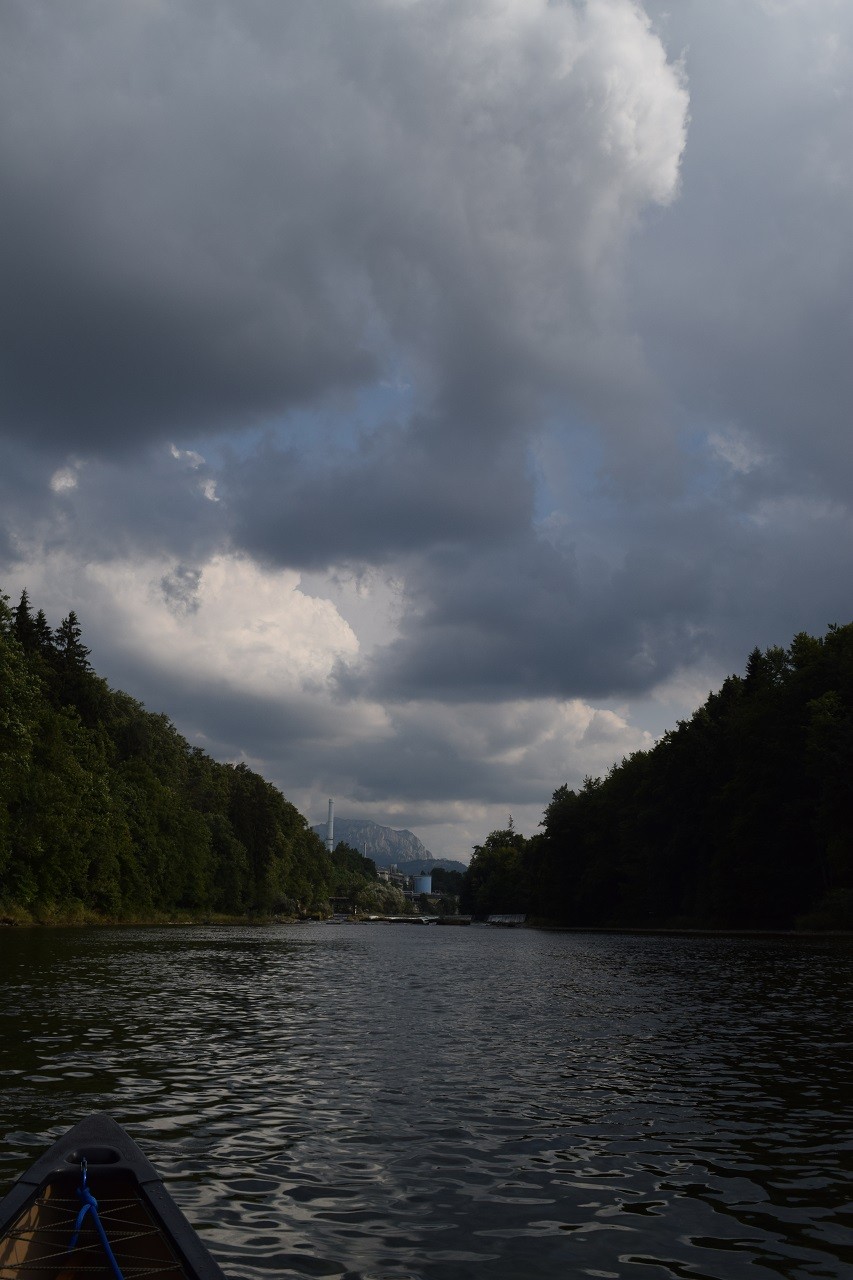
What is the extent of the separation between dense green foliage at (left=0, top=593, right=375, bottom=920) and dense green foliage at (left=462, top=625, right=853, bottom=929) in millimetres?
56152

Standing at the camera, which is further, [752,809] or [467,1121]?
[752,809]

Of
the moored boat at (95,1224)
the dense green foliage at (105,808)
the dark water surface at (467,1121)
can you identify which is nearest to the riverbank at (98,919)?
the dense green foliage at (105,808)

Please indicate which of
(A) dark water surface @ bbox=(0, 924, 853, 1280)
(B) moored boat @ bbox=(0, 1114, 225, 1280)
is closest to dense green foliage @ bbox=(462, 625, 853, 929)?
(A) dark water surface @ bbox=(0, 924, 853, 1280)

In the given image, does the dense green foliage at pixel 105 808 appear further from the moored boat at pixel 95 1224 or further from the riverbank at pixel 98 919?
the moored boat at pixel 95 1224

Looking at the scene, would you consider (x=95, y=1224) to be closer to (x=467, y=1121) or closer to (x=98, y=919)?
(x=467, y=1121)

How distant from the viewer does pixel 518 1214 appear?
1005cm

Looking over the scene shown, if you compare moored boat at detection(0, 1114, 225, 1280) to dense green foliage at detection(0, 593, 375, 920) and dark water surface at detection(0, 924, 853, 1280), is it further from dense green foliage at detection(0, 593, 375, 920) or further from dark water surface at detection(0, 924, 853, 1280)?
dense green foliage at detection(0, 593, 375, 920)

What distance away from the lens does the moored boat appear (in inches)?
287

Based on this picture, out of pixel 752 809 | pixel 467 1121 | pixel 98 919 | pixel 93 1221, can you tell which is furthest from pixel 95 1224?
pixel 98 919

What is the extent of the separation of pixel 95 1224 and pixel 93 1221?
4.9 inches

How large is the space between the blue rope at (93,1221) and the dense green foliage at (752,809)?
76.2 metres

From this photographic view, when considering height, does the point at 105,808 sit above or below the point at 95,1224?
above

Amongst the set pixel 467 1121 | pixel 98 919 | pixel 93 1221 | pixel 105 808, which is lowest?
pixel 467 1121

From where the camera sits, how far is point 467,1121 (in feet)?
46.5
